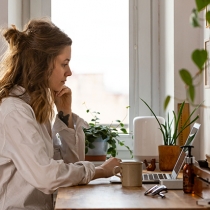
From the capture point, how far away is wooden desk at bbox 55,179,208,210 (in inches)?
53.7

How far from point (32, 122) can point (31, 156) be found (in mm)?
135

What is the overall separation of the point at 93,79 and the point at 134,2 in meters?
0.60

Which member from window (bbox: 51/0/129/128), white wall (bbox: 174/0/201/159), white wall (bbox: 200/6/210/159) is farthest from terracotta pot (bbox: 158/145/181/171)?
window (bbox: 51/0/129/128)

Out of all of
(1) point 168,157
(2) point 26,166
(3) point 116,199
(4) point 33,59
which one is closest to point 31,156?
(2) point 26,166

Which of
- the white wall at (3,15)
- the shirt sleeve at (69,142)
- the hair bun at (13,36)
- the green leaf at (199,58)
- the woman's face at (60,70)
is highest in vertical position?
the white wall at (3,15)

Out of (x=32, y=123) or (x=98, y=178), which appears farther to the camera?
(x=98, y=178)

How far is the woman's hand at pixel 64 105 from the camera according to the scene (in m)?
2.34

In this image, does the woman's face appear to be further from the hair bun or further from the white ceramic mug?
the white ceramic mug

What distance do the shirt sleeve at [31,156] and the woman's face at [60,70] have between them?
0.27 metres

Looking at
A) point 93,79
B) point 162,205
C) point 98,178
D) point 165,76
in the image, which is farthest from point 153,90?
point 162,205

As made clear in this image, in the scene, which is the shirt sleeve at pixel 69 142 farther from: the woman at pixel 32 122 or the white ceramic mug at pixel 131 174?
the white ceramic mug at pixel 131 174

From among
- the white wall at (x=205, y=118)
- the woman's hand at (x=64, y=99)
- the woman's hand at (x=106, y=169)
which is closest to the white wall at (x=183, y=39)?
the white wall at (x=205, y=118)

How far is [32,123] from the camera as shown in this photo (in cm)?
171

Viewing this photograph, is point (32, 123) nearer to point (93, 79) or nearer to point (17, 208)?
point (17, 208)
